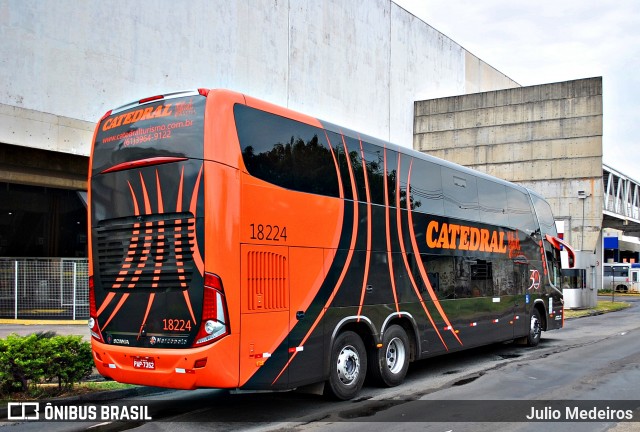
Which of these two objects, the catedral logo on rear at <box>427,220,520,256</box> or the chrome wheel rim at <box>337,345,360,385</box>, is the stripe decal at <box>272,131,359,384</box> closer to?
the chrome wheel rim at <box>337,345,360,385</box>

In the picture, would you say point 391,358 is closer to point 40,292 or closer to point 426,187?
point 426,187

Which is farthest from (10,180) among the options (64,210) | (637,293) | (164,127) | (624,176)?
(637,293)

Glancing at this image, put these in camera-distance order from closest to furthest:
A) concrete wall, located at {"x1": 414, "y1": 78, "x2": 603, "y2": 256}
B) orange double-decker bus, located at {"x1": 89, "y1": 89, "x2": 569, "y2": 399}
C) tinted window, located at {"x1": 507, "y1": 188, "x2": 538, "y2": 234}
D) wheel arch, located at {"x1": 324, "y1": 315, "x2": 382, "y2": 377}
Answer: orange double-decker bus, located at {"x1": 89, "y1": 89, "x2": 569, "y2": 399}
wheel arch, located at {"x1": 324, "y1": 315, "x2": 382, "y2": 377}
tinted window, located at {"x1": 507, "y1": 188, "x2": 538, "y2": 234}
concrete wall, located at {"x1": 414, "y1": 78, "x2": 603, "y2": 256}

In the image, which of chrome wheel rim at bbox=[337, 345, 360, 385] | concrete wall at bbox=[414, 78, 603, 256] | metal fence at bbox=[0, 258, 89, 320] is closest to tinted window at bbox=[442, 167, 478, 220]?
chrome wheel rim at bbox=[337, 345, 360, 385]

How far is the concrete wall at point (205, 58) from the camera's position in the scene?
63.0 ft

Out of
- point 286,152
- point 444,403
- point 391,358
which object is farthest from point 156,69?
point 444,403

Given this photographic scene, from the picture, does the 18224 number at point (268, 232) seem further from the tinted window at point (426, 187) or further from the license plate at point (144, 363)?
the tinted window at point (426, 187)

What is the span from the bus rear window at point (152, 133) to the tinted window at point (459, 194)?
235 inches

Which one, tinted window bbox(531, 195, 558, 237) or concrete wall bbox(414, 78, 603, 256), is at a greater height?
concrete wall bbox(414, 78, 603, 256)

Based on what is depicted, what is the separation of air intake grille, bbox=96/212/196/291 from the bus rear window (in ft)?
2.66

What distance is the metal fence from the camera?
1934 centimetres

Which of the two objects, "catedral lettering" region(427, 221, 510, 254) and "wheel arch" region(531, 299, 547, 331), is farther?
"wheel arch" region(531, 299, 547, 331)

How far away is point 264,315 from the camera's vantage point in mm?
7871

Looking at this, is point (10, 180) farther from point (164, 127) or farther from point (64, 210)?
point (164, 127)
